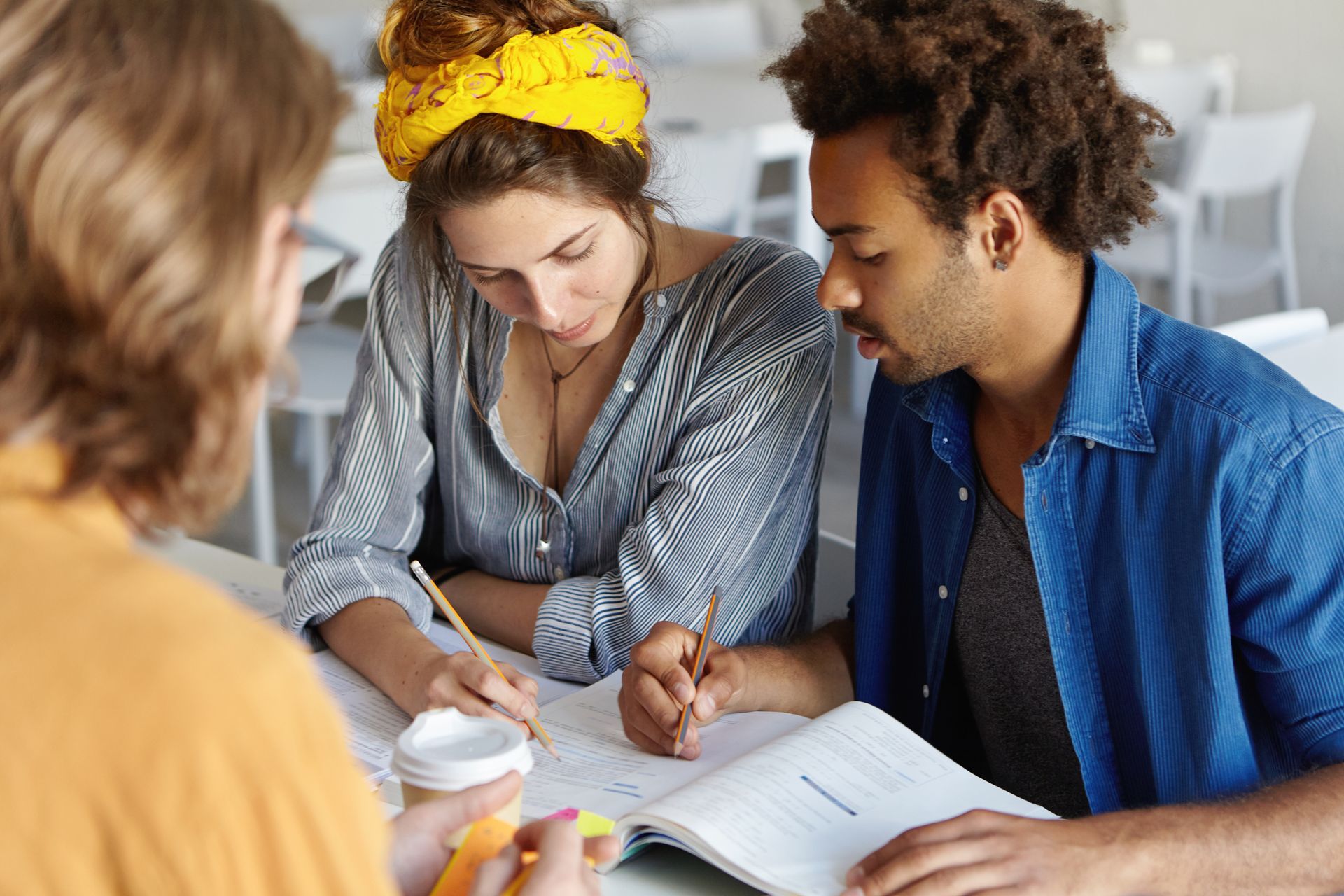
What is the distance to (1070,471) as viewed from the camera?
125 centimetres

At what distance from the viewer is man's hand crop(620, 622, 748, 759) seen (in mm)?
1203

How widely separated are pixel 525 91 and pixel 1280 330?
1.20m

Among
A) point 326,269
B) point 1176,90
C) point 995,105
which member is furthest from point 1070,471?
point 1176,90

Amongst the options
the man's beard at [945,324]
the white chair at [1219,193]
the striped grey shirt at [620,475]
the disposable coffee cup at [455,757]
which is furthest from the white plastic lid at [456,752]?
the white chair at [1219,193]

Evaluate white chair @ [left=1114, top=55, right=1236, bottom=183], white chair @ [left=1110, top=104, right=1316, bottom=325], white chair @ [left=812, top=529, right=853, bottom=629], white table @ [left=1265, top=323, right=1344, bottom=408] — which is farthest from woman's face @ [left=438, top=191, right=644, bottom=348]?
white chair @ [left=1114, top=55, right=1236, bottom=183]

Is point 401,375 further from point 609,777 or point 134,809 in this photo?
point 134,809

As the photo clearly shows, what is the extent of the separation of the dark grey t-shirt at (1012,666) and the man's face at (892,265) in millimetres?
194

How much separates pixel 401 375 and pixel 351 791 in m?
1.05

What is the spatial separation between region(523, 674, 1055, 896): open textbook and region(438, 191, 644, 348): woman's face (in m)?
0.48

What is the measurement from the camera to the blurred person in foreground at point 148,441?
52cm

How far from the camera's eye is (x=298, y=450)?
4.09 m

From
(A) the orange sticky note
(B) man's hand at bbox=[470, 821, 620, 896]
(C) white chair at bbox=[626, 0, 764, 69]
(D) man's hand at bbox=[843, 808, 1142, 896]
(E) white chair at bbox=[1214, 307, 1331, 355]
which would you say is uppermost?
(B) man's hand at bbox=[470, 821, 620, 896]

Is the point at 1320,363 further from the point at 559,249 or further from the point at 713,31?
the point at 713,31

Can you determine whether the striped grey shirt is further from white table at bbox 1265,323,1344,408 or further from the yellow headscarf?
white table at bbox 1265,323,1344,408
